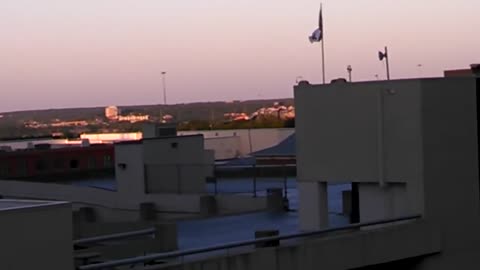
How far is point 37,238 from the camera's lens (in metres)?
14.0

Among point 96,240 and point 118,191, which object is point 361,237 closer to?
point 96,240

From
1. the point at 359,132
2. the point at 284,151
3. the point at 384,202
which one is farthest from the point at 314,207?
the point at 284,151

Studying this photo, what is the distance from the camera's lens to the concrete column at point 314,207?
22578 mm

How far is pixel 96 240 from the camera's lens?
16062 millimetres

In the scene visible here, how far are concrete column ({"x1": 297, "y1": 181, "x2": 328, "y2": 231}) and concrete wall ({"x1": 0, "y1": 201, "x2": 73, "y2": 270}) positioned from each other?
29.6 feet

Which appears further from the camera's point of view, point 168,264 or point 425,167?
point 425,167

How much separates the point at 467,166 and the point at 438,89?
171cm

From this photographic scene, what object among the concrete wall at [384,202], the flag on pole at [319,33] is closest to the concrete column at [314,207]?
the concrete wall at [384,202]

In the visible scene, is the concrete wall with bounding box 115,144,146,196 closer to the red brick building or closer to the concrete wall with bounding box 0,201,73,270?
the red brick building

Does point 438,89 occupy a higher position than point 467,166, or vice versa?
point 438,89

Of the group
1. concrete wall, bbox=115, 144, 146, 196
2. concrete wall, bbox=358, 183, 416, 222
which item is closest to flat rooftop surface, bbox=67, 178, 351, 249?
concrete wall, bbox=358, 183, 416, 222

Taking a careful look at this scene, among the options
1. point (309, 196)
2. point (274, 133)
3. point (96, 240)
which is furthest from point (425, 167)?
point (274, 133)

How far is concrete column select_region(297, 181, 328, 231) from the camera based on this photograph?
22.6m

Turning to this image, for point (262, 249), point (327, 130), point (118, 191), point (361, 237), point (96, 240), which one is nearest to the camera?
point (96, 240)
